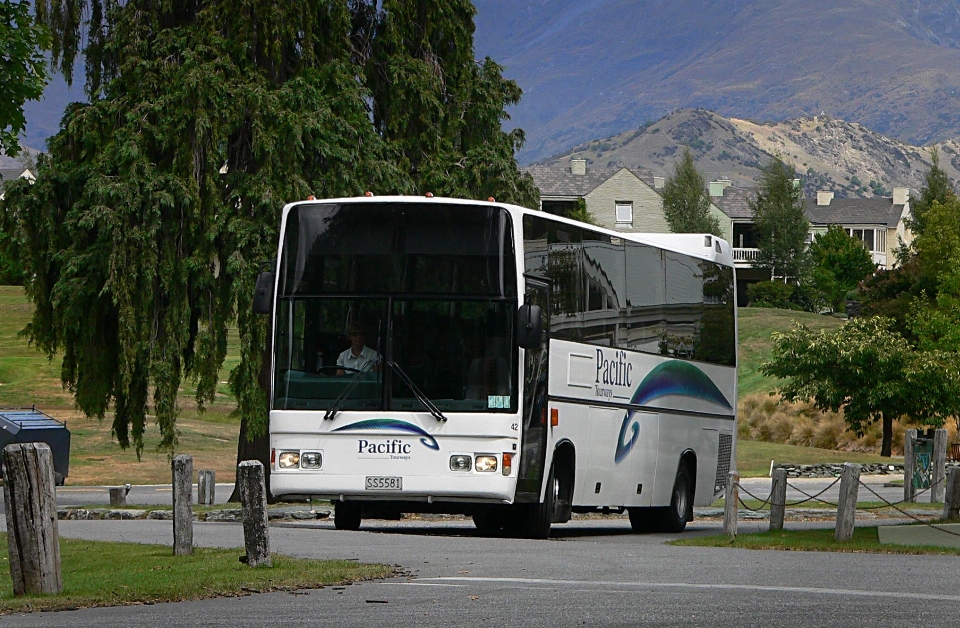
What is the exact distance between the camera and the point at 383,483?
58.1ft

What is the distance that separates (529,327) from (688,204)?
96.0m

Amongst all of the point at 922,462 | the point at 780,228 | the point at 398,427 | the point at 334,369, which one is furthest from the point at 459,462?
the point at 780,228

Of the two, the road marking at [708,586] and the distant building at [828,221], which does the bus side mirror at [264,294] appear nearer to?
the road marking at [708,586]

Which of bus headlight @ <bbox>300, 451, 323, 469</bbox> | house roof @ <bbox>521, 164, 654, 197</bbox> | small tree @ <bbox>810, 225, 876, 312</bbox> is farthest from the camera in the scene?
house roof @ <bbox>521, 164, 654, 197</bbox>

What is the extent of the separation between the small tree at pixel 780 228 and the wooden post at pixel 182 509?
93366mm

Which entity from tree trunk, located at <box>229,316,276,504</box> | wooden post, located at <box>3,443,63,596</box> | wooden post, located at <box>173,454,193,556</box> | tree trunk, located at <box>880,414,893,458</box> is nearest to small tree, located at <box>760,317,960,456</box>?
tree trunk, located at <box>880,414,893,458</box>

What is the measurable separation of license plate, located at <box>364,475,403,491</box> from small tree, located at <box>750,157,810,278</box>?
91.6 meters

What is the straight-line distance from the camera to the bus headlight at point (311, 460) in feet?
58.2

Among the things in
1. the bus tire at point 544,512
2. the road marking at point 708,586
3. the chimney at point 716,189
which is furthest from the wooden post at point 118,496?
the chimney at point 716,189

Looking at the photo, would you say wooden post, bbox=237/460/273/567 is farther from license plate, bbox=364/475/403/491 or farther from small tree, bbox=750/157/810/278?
small tree, bbox=750/157/810/278

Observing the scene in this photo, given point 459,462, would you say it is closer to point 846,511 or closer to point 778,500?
point 846,511

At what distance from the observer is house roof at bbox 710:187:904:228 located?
393 ft

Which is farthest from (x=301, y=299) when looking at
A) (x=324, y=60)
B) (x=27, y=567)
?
(x=324, y=60)

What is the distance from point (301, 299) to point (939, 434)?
1891 cm
